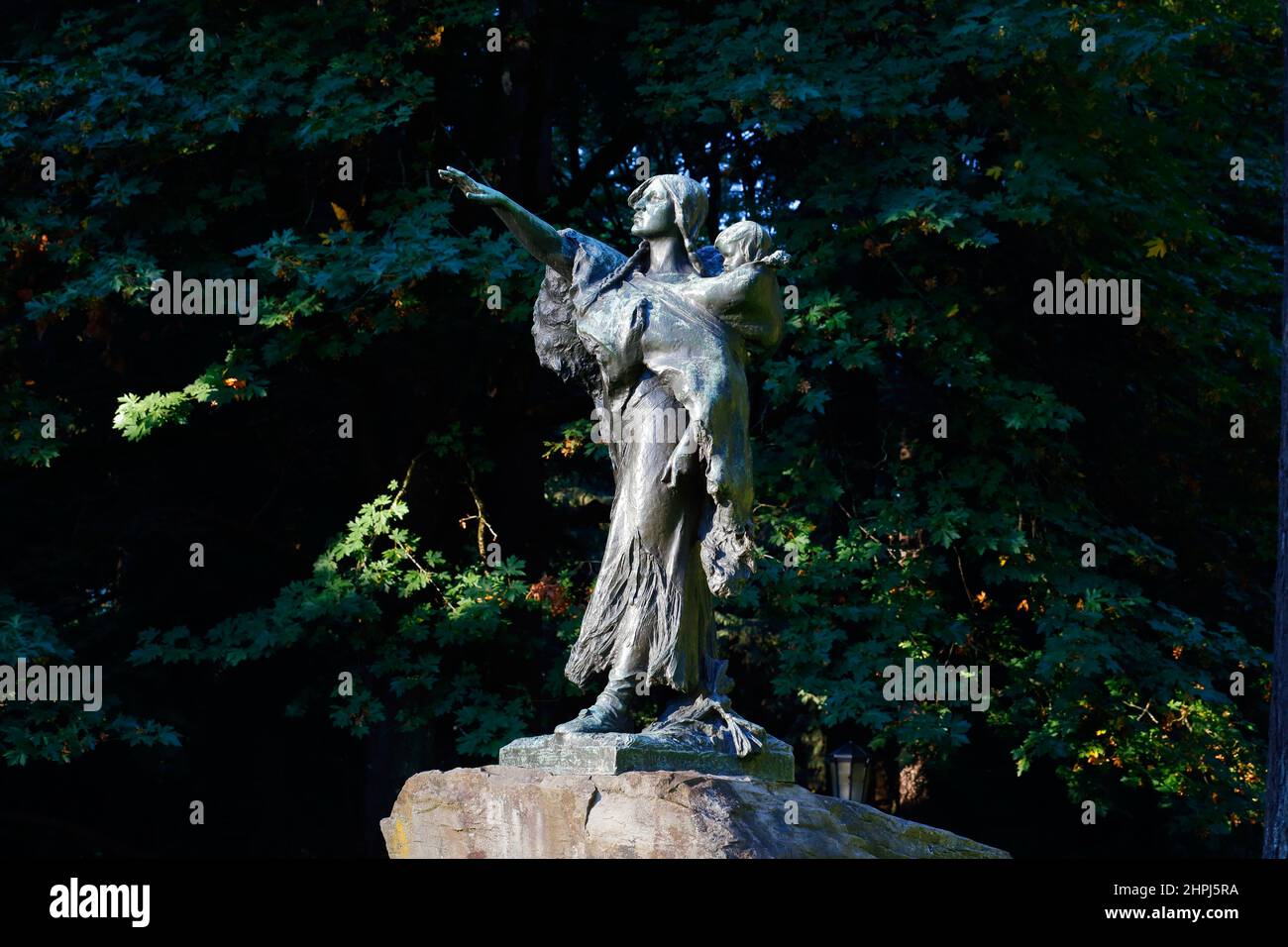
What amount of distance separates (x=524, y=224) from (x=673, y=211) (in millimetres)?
616

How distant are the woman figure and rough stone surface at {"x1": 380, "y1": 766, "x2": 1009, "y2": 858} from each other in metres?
0.35

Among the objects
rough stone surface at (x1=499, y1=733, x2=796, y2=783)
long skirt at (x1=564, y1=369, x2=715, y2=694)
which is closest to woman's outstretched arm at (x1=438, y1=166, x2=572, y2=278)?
long skirt at (x1=564, y1=369, x2=715, y2=694)

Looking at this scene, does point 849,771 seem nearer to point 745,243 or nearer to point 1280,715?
point 1280,715

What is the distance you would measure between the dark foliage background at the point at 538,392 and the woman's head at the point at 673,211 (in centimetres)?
409

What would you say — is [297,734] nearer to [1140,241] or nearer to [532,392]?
[532,392]

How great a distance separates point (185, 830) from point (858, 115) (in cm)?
754

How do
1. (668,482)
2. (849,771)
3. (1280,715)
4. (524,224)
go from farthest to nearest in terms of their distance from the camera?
(849,771) → (1280,715) → (524,224) → (668,482)

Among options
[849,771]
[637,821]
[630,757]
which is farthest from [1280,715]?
[637,821]

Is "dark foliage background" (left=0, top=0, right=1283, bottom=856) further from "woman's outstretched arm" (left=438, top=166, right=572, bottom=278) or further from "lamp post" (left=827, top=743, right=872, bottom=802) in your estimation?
"woman's outstretched arm" (left=438, top=166, right=572, bottom=278)

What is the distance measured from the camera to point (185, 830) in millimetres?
14125

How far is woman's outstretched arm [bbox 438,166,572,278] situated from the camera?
717cm

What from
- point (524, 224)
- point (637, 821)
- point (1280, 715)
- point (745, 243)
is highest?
point (524, 224)

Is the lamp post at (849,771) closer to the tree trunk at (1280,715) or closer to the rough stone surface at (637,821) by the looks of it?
the tree trunk at (1280,715)

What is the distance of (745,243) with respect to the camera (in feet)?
23.5
